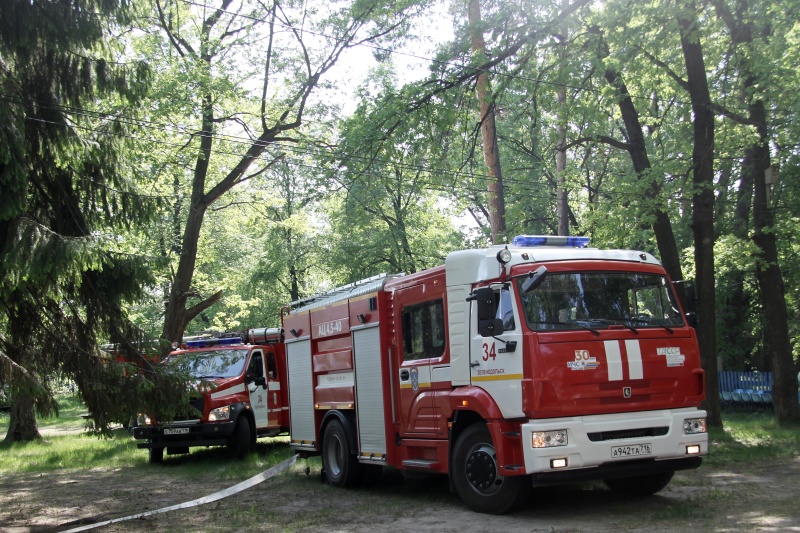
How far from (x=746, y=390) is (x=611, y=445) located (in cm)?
2003

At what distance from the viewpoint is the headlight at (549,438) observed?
27.0 feet

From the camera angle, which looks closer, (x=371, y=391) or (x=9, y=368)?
(x=9, y=368)

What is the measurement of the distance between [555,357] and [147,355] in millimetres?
5819

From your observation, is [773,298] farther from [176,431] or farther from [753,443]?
[176,431]

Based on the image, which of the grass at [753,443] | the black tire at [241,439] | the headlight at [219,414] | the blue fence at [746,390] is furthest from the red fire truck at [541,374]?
the blue fence at [746,390]

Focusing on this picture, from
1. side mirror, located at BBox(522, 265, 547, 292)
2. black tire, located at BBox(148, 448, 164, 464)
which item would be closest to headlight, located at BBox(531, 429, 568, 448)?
side mirror, located at BBox(522, 265, 547, 292)

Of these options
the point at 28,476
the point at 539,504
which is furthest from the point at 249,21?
the point at 539,504

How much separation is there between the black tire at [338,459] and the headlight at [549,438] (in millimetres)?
→ 4273

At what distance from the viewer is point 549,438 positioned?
27.1 feet

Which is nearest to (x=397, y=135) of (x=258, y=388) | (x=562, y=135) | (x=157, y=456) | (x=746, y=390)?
(x=562, y=135)

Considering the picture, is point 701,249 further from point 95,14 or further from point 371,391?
point 95,14

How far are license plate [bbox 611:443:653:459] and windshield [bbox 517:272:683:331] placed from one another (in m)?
1.26

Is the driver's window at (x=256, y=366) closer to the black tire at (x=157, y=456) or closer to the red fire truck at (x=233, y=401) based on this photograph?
the red fire truck at (x=233, y=401)

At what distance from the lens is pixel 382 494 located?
1145 centimetres
